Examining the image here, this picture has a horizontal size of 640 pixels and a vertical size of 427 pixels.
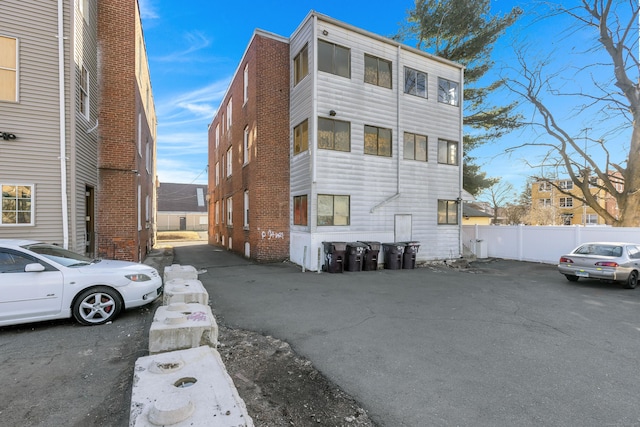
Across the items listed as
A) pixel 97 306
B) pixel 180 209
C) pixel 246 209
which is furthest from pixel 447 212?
pixel 180 209

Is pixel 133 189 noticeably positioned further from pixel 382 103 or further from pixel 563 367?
pixel 563 367

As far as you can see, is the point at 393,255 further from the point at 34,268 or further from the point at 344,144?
the point at 34,268

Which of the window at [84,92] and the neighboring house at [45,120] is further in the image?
the window at [84,92]

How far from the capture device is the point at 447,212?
1553 centimetres

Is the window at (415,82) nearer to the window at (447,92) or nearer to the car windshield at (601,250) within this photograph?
the window at (447,92)

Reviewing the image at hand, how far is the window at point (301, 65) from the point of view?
12.6 meters

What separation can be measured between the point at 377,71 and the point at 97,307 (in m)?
12.8

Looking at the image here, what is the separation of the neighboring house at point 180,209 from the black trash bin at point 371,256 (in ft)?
116

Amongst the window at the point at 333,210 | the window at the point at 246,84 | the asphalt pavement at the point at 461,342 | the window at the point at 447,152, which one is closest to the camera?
the asphalt pavement at the point at 461,342

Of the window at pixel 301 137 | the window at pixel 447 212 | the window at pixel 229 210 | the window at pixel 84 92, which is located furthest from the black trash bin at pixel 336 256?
the window at pixel 229 210

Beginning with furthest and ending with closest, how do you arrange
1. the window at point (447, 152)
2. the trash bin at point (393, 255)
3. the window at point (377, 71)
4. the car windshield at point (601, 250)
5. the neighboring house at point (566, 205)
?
the neighboring house at point (566, 205)
the window at point (447, 152)
the window at point (377, 71)
the trash bin at point (393, 255)
the car windshield at point (601, 250)

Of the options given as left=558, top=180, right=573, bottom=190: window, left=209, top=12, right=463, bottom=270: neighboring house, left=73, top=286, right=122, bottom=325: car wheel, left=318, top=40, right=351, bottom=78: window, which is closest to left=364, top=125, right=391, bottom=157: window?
left=209, top=12, right=463, bottom=270: neighboring house

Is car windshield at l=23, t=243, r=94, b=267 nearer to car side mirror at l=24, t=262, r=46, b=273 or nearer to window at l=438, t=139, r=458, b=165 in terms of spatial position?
car side mirror at l=24, t=262, r=46, b=273

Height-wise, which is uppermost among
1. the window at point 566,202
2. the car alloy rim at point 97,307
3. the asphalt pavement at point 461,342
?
the window at point 566,202
